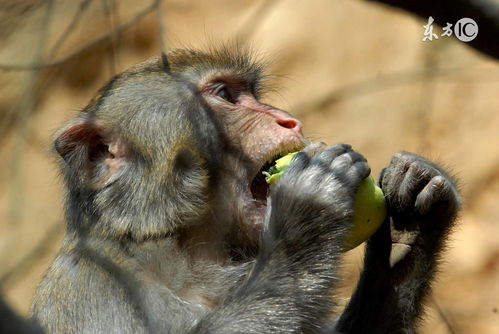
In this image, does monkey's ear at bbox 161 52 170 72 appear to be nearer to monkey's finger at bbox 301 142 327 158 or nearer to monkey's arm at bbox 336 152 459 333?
monkey's finger at bbox 301 142 327 158

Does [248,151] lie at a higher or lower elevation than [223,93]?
lower

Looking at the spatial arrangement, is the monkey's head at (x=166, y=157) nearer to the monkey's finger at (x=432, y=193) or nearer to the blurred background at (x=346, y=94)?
the monkey's finger at (x=432, y=193)

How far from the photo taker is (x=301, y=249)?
4.03 metres

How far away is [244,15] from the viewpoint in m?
10.4

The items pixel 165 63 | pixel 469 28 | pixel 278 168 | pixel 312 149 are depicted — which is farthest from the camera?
pixel 165 63

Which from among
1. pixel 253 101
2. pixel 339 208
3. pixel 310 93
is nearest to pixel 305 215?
pixel 339 208

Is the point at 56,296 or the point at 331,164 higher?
the point at 331,164

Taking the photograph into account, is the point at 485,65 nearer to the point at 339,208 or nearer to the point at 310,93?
the point at 310,93

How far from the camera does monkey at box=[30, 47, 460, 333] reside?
159 inches

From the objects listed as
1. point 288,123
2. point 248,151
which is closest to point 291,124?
point 288,123

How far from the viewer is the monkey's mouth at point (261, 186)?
15.0 feet

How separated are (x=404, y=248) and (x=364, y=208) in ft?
→ 1.96

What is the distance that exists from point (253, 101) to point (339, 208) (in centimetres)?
124

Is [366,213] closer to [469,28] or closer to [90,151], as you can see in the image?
[469,28]
